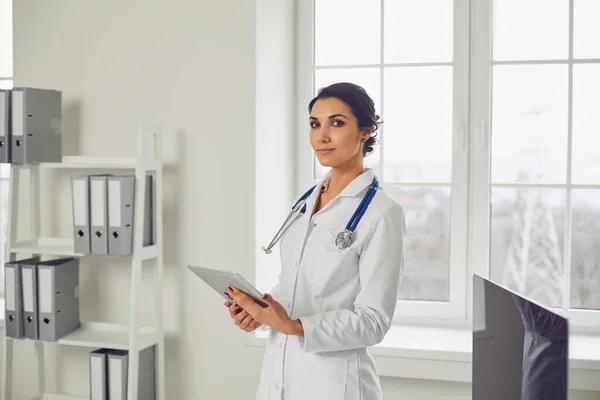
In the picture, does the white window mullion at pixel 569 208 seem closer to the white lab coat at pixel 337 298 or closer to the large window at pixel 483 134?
the large window at pixel 483 134

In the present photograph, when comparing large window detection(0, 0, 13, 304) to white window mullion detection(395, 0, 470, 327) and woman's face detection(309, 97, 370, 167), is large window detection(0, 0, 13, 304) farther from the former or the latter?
woman's face detection(309, 97, 370, 167)

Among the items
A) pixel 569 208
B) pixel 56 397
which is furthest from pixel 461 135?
pixel 56 397

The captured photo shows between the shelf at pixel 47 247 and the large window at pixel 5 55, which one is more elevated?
the large window at pixel 5 55

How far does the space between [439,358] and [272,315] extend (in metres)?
1.00

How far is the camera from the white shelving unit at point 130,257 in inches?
105

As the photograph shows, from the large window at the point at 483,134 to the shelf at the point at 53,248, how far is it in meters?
1.02

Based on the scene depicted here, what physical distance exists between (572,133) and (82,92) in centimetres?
201

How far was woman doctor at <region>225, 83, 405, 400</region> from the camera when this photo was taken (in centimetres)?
183

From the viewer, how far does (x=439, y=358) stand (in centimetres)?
260

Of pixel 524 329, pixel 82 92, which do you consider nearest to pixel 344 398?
pixel 524 329

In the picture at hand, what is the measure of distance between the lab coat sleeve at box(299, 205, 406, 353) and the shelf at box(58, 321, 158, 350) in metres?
1.10

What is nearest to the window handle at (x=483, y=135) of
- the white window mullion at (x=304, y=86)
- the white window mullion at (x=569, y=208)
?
the white window mullion at (x=569, y=208)

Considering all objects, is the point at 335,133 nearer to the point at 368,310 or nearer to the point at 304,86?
the point at 368,310

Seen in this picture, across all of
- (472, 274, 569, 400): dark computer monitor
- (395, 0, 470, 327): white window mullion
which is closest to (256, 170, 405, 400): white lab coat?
(472, 274, 569, 400): dark computer monitor
